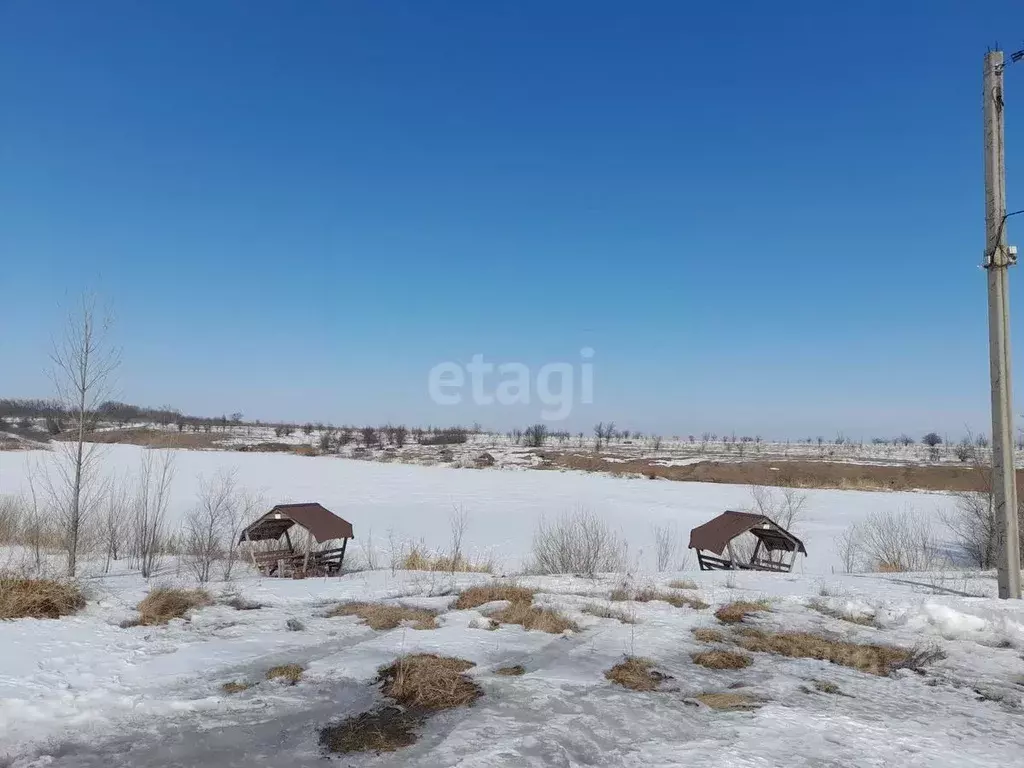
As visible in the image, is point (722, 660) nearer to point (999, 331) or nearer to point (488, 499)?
point (999, 331)

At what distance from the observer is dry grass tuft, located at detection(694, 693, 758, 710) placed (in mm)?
4020

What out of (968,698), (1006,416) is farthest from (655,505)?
(968,698)

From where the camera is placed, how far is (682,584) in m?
8.86

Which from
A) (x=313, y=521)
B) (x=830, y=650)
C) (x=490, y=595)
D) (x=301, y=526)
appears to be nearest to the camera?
(x=830, y=650)

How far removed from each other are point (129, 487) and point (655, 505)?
96.2 ft

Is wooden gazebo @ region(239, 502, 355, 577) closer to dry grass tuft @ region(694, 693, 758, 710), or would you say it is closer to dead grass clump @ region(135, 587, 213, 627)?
dead grass clump @ region(135, 587, 213, 627)

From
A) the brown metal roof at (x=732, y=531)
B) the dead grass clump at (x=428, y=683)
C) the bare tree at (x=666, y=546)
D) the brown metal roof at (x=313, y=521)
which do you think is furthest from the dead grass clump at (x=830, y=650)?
the brown metal roof at (x=313, y=521)

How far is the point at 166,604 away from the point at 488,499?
31.6 metres

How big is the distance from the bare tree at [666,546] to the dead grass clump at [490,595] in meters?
7.01

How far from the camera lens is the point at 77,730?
3389 mm

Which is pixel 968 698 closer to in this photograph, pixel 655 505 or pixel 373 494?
pixel 655 505

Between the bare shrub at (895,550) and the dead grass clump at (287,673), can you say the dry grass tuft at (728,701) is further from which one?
the bare shrub at (895,550)

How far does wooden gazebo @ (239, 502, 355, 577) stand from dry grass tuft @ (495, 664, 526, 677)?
8069 mm

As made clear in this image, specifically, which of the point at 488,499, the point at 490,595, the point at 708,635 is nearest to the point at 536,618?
the point at 490,595
